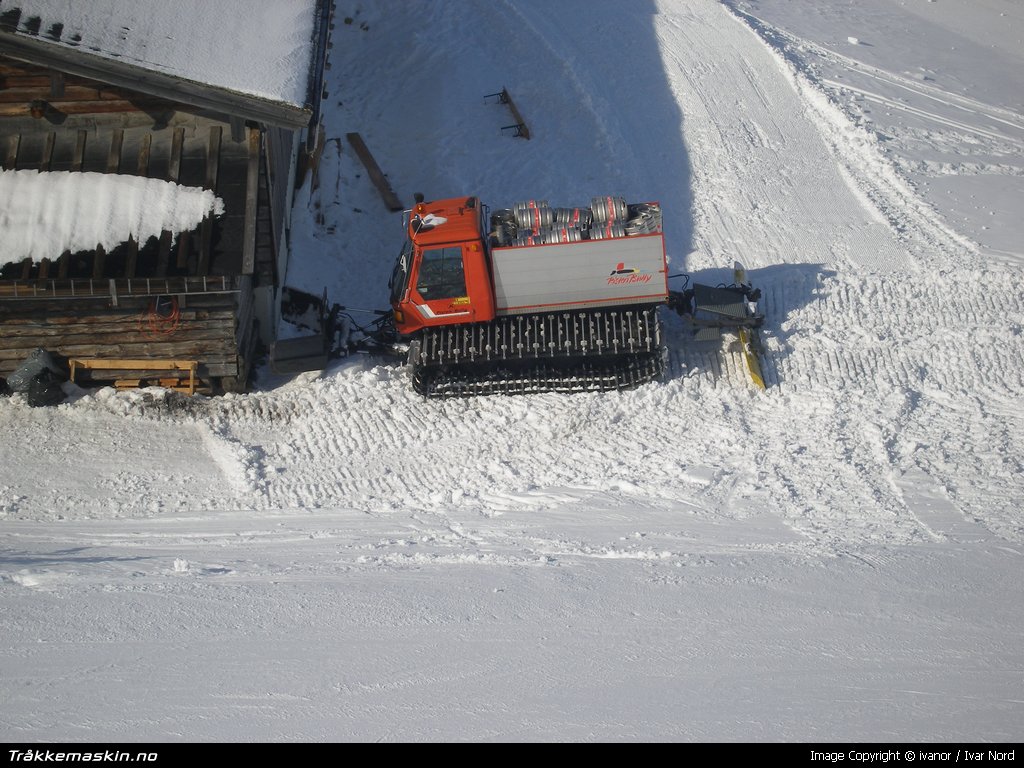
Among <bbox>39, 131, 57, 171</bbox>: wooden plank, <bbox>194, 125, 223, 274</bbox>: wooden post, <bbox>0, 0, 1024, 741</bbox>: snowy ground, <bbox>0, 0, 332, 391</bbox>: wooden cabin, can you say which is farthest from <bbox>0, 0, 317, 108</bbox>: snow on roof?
<bbox>0, 0, 1024, 741</bbox>: snowy ground

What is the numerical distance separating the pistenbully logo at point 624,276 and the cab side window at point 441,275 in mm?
1748

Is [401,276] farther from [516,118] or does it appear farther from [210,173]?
[516,118]

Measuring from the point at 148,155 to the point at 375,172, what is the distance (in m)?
4.57

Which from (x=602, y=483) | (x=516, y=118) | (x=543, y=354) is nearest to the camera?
(x=602, y=483)

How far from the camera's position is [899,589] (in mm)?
9211

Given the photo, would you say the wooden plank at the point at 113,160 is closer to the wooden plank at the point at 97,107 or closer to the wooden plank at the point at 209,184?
the wooden plank at the point at 97,107

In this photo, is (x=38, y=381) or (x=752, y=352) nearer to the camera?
(x=38, y=381)

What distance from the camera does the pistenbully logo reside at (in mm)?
12547

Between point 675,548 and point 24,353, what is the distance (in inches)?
304

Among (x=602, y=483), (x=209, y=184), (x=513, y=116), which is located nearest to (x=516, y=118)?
(x=513, y=116)

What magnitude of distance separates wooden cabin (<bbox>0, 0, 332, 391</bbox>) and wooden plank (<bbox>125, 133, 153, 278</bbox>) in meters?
0.02

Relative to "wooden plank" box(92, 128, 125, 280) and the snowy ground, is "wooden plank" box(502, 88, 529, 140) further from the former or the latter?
"wooden plank" box(92, 128, 125, 280)

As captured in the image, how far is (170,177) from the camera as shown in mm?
12477
